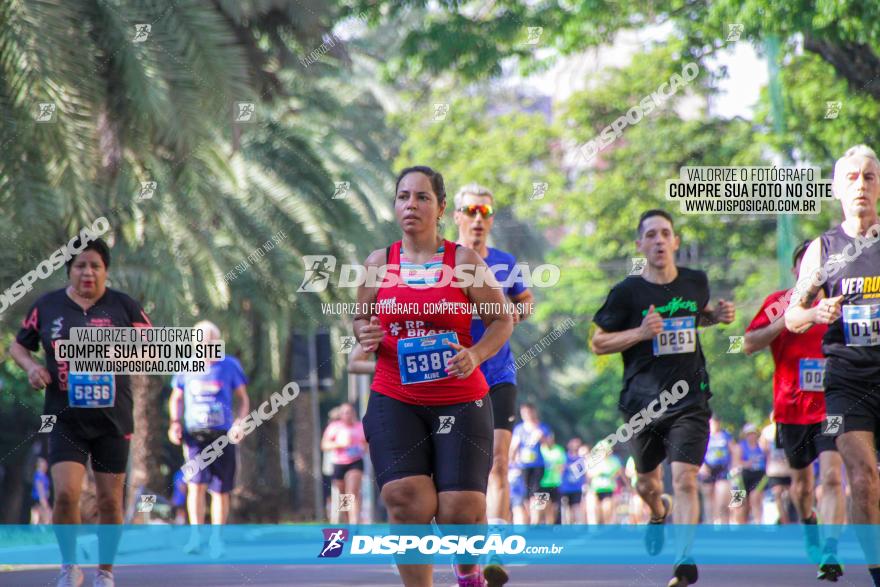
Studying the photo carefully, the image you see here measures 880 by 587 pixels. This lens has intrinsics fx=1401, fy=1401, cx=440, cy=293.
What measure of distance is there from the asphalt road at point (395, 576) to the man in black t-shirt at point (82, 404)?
0.84 metres

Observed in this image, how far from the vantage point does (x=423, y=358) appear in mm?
6152

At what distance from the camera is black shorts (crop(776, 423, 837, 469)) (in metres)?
9.45

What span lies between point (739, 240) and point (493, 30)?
34.2ft

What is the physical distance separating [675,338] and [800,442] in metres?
1.45

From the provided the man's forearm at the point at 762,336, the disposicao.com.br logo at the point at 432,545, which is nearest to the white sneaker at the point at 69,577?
the disposicao.com.br logo at the point at 432,545

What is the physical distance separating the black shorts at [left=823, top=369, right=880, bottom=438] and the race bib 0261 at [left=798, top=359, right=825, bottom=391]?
221 centimetres

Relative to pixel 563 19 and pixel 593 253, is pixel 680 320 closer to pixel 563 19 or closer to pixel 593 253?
pixel 563 19

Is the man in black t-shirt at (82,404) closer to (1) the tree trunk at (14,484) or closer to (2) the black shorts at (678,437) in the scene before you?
(2) the black shorts at (678,437)

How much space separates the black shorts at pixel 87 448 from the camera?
829 cm

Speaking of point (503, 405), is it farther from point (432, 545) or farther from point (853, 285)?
point (432, 545)

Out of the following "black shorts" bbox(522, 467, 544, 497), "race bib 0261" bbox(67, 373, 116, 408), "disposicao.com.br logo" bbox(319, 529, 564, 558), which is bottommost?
"disposicao.com.br logo" bbox(319, 529, 564, 558)

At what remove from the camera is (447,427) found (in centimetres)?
616

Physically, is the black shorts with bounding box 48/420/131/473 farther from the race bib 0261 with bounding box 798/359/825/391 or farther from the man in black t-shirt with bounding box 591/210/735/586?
the race bib 0261 with bounding box 798/359/825/391

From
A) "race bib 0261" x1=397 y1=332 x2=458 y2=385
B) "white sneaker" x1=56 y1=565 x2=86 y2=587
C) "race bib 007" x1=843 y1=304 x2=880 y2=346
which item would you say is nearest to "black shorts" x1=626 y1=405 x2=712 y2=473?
"race bib 007" x1=843 y1=304 x2=880 y2=346
